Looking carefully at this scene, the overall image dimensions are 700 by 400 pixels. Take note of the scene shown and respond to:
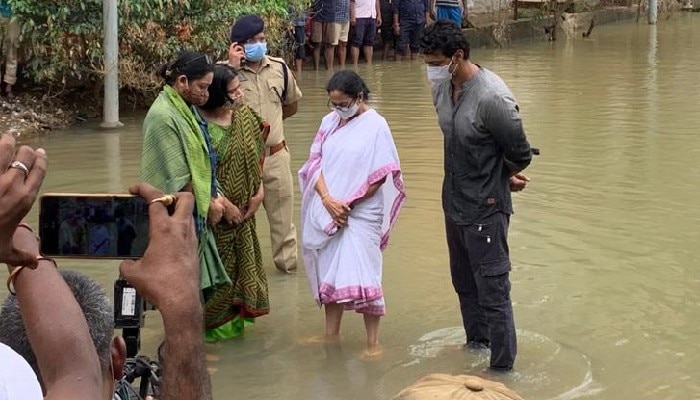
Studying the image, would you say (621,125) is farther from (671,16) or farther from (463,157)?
(671,16)

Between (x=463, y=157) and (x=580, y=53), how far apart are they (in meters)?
15.5

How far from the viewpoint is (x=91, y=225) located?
2.96 m

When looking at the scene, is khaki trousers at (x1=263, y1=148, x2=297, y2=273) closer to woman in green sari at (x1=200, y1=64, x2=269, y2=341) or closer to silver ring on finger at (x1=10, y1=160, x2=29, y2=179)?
woman in green sari at (x1=200, y1=64, x2=269, y2=341)

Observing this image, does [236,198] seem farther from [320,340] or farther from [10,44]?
[10,44]

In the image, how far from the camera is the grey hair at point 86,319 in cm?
250

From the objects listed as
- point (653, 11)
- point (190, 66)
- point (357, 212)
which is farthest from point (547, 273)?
point (653, 11)

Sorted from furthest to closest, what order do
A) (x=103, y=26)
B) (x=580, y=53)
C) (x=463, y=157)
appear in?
(x=580, y=53) < (x=103, y=26) < (x=463, y=157)

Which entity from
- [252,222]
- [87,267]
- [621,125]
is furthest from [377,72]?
[252,222]

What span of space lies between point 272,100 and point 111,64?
5.37 metres

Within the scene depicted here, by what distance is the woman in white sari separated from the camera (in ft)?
19.2

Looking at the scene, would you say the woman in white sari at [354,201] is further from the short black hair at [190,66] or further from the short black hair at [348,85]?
the short black hair at [190,66]

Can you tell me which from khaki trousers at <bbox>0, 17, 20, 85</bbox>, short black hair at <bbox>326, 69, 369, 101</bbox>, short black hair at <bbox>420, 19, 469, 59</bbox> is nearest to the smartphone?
short black hair at <bbox>420, 19, 469, 59</bbox>

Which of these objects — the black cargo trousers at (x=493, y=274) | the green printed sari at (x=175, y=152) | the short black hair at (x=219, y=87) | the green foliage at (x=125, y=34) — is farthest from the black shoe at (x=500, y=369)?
the green foliage at (x=125, y=34)

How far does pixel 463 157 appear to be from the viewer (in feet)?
18.0
